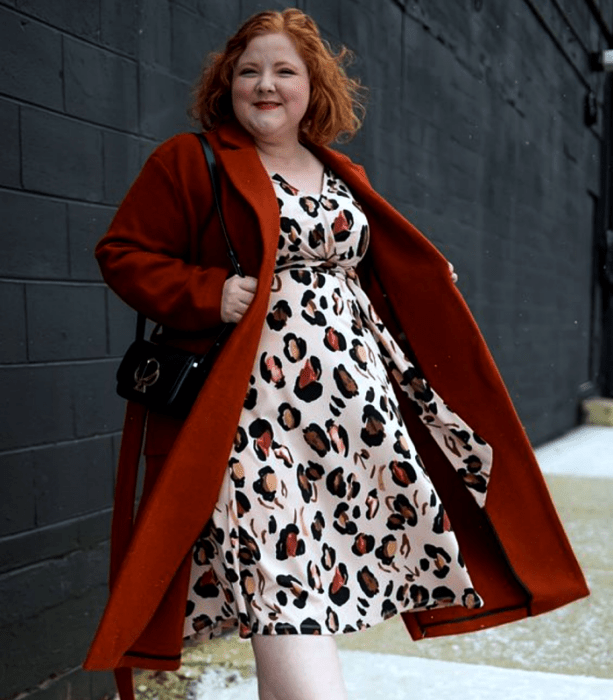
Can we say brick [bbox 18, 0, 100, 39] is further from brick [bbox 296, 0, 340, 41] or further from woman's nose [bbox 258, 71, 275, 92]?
brick [bbox 296, 0, 340, 41]

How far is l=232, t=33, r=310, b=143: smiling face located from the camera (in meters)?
2.45

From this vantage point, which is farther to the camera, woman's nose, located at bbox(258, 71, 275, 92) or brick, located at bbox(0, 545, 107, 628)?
brick, located at bbox(0, 545, 107, 628)

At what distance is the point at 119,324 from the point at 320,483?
54.9 inches

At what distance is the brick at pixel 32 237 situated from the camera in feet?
9.76

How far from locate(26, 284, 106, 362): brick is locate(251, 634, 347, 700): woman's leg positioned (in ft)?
4.16

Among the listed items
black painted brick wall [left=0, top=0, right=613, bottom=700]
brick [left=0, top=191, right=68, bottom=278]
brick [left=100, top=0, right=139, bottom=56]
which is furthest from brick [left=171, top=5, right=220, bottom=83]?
brick [left=0, top=191, right=68, bottom=278]

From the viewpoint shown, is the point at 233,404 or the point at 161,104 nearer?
the point at 233,404

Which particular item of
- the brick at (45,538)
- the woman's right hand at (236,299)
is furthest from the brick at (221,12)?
the woman's right hand at (236,299)

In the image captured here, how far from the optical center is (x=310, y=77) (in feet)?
8.36

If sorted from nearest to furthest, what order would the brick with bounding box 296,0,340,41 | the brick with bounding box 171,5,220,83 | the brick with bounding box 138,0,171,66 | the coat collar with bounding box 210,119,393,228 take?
1. the coat collar with bounding box 210,119,393,228
2. the brick with bounding box 138,0,171,66
3. the brick with bounding box 171,5,220,83
4. the brick with bounding box 296,0,340,41

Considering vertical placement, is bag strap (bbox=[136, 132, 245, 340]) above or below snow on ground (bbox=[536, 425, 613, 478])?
above

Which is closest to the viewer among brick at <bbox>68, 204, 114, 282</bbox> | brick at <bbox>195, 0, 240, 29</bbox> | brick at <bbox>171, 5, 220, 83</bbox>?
brick at <bbox>68, 204, 114, 282</bbox>

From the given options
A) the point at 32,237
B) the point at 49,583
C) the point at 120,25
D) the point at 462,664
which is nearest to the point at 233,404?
the point at 32,237

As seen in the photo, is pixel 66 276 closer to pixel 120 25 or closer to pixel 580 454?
pixel 120 25
